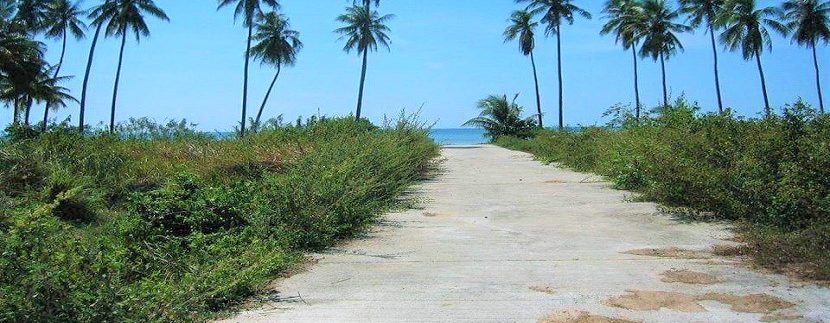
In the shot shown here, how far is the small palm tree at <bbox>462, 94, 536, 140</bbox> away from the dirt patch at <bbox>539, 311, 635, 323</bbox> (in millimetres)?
49224

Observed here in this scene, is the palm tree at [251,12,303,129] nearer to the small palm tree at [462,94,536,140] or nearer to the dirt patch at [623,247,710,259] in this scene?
the small palm tree at [462,94,536,140]

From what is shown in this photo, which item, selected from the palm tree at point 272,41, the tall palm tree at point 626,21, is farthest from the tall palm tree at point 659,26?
the palm tree at point 272,41

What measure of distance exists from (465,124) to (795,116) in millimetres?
47036

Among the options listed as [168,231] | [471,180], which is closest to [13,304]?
[168,231]

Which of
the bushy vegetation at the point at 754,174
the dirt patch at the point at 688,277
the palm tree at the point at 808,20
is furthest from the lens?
the palm tree at the point at 808,20

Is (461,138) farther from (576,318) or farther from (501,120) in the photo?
(576,318)

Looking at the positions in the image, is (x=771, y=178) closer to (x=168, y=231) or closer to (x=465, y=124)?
(x=168, y=231)

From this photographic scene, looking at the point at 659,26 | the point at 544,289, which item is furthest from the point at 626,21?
the point at 544,289

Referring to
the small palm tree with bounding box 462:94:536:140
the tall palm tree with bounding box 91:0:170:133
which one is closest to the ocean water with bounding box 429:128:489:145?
the small palm tree with bounding box 462:94:536:140

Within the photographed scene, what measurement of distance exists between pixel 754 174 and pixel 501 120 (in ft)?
155

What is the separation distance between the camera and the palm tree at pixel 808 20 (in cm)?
4050

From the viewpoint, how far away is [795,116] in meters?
8.84

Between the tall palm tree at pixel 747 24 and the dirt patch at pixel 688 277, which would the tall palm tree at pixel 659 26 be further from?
the dirt patch at pixel 688 277

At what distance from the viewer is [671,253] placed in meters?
7.02
